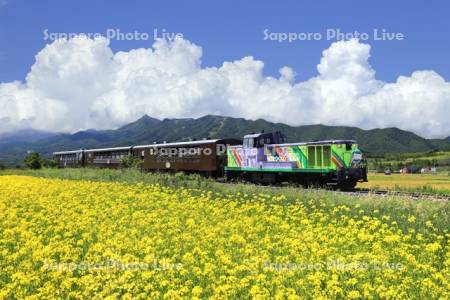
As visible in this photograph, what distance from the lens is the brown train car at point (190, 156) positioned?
125 ft

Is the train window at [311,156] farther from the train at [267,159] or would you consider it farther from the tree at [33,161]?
the tree at [33,161]

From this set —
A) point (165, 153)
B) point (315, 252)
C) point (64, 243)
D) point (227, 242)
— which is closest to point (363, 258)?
point (315, 252)

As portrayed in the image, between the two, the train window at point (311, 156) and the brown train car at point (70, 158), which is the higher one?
the brown train car at point (70, 158)

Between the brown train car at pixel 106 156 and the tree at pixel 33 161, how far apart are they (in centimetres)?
668

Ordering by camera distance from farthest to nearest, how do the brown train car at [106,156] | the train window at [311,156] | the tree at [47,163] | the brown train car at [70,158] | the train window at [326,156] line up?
the tree at [47,163], the brown train car at [70,158], the brown train car at [106,156], the train window at [311,156], the train window at [326,156]

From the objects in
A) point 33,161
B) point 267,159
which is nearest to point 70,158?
point 33,161

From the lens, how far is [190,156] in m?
41.2

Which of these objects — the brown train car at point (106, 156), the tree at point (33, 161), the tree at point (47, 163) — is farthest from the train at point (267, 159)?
the tree at point (47, 163)

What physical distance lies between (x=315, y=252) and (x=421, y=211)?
6.07 m

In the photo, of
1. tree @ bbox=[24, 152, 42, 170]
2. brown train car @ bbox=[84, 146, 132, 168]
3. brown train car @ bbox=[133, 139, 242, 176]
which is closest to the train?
brown train car @ bbox=[133, 139, 242, 176]

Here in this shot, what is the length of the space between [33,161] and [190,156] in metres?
33.5

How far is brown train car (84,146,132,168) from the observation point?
53.1m

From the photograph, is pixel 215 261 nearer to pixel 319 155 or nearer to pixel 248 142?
pixel 319 155

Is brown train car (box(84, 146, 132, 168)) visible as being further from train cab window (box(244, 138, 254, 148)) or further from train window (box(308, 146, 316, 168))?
train window (box(308, 146, 316, 168))
